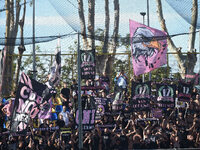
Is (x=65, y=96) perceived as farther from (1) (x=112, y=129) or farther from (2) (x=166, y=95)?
(2) (x=166, y=95)

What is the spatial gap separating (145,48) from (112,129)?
3198 millimetres

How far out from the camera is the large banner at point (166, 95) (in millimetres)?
16250

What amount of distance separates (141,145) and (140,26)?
4283 mm

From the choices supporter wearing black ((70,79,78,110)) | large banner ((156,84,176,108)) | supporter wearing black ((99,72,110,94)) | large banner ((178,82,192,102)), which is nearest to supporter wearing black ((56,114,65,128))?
supporter wearing black ((70,79,78,110))

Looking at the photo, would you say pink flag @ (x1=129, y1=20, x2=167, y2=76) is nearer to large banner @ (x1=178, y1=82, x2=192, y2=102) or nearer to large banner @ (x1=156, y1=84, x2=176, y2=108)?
large banner @ (x1=156, y1=84, x2=176, y2=108)

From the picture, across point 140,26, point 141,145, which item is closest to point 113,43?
point 140,26

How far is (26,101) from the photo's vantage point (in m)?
13.4

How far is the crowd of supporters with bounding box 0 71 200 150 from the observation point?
52.6 feet

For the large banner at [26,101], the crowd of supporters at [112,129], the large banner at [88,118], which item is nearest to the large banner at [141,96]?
the crowd of supporters at [112,129]

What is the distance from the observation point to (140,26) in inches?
649

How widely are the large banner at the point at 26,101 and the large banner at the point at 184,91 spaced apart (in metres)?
5.32

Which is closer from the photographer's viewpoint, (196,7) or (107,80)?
(196,7)

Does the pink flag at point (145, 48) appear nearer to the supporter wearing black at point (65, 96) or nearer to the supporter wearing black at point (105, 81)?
the supporter wearing black at point (105, 81)

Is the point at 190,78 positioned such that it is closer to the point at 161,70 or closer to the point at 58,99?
the point at 161,70
